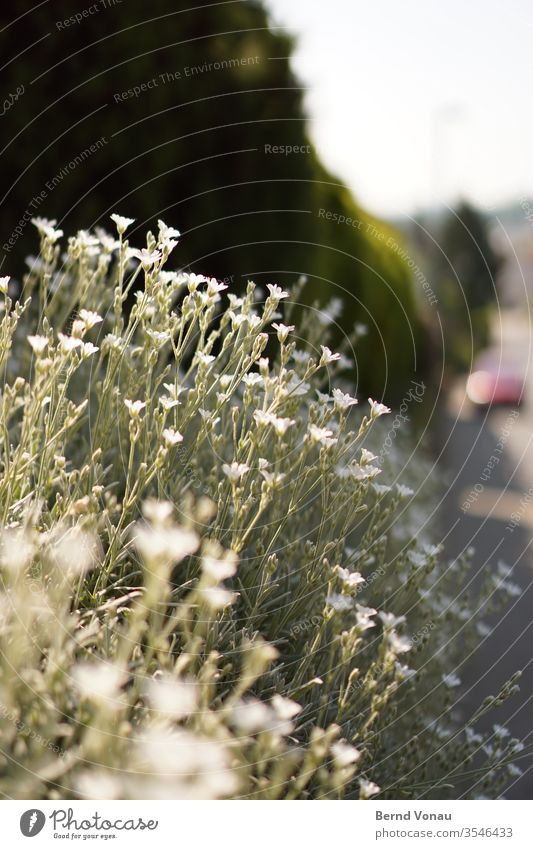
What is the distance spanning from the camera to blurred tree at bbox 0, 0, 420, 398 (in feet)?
10.00

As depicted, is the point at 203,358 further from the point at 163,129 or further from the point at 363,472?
the point at 163,129

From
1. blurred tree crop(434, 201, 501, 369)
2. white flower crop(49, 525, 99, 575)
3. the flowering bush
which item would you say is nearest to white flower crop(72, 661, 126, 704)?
the flowering bush

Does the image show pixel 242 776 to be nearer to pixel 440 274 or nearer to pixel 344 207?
pixel 344 207

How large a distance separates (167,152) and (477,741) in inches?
95.4

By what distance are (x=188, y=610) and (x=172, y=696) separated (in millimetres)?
519

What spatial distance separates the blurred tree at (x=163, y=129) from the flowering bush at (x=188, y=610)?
1.19 m

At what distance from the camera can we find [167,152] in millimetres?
3184

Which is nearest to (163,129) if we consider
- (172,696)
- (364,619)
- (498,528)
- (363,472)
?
(363,472)

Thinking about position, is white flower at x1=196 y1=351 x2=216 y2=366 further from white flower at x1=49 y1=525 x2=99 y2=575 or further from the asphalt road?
the asphalt road

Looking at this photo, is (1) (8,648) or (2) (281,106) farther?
(2) (281,106)

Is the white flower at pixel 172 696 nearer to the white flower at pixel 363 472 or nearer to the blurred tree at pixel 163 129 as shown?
the white flower at pixel 363 472

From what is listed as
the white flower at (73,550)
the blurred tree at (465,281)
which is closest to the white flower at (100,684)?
the white flower at (73,550)

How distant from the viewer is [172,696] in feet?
3.28
